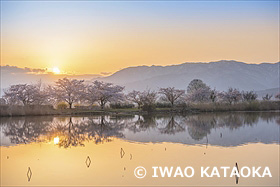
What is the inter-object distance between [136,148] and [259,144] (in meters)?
7.49

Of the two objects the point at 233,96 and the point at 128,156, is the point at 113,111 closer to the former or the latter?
the point at 233,96

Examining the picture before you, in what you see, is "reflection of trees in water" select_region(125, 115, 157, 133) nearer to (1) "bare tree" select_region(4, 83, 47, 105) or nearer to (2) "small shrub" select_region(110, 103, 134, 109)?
(2) "small shrub" select_region(110, 103, 134, 109)

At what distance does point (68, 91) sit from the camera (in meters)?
54.9

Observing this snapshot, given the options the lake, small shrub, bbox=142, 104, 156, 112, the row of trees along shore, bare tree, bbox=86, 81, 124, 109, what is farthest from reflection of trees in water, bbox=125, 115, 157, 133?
bare tree, bbox=86, 81, 124, 109

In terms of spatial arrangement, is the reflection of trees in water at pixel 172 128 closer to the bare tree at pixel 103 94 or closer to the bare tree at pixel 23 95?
the bare tree at pixel 103 94

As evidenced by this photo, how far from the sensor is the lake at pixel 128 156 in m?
11.9

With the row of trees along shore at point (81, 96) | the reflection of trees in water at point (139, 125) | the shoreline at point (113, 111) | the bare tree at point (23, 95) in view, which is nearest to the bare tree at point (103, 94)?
the row of trees along shore at point (81, 96)

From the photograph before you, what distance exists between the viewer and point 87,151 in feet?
57.8

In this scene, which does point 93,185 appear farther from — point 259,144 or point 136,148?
point 259,144

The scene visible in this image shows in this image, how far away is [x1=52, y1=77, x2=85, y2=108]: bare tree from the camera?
54.1 meters

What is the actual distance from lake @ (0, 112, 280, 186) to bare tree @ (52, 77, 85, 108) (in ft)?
93.6

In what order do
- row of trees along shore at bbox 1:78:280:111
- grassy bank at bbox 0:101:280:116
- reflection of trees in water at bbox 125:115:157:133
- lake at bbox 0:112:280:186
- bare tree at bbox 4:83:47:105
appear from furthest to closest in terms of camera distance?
row of trees along shore at bbox 1:78:280:111
bare tree at bbox 4:83:47:105
grassy bank at bbox 0:101:280:116
reflection of trees in water at bbox 125:115:157:133
lake at bbox 0:112:280:186

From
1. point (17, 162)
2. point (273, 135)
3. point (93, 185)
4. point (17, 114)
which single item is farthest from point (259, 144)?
point (17, 114)

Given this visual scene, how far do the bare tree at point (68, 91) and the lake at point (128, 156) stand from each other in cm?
2853
